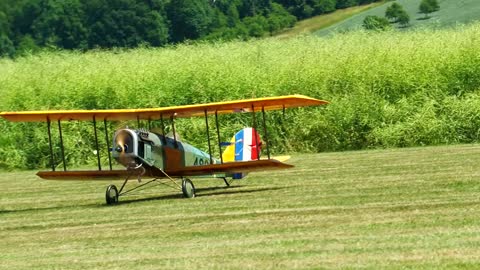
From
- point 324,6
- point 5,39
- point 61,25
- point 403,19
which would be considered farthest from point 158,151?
point 5,39

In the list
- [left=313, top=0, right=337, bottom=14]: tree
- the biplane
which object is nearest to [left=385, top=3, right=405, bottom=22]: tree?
[left=313, top=0, right=337, bottom=14]: tree

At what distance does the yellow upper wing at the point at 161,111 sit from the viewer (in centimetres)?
1553

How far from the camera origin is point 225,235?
37.1 feet

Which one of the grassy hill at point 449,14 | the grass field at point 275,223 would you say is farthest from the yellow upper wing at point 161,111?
the grassy hill at point 449,14

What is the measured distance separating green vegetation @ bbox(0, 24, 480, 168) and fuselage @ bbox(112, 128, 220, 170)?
371 inches

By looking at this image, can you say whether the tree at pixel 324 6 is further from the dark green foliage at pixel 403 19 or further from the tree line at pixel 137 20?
the dark green foliage at pixel 403 19

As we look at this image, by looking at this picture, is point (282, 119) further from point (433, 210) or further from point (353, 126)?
point (433, 210)

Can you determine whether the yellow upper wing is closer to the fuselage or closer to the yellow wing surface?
the yellow wing surface

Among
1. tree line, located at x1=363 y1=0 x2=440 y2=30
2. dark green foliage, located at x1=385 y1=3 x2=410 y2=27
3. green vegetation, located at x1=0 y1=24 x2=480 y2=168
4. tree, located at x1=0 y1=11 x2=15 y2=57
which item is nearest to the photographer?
green vegetation, located at x1=0 y1=24 x2=480 y2=168

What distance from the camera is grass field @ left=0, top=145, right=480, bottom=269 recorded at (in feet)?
31.3

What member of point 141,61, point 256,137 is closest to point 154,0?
point 141,61

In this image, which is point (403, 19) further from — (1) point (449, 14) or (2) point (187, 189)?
(2) point (187, 189)

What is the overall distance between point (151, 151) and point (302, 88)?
1181 cm

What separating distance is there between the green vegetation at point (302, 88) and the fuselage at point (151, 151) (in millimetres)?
9417
